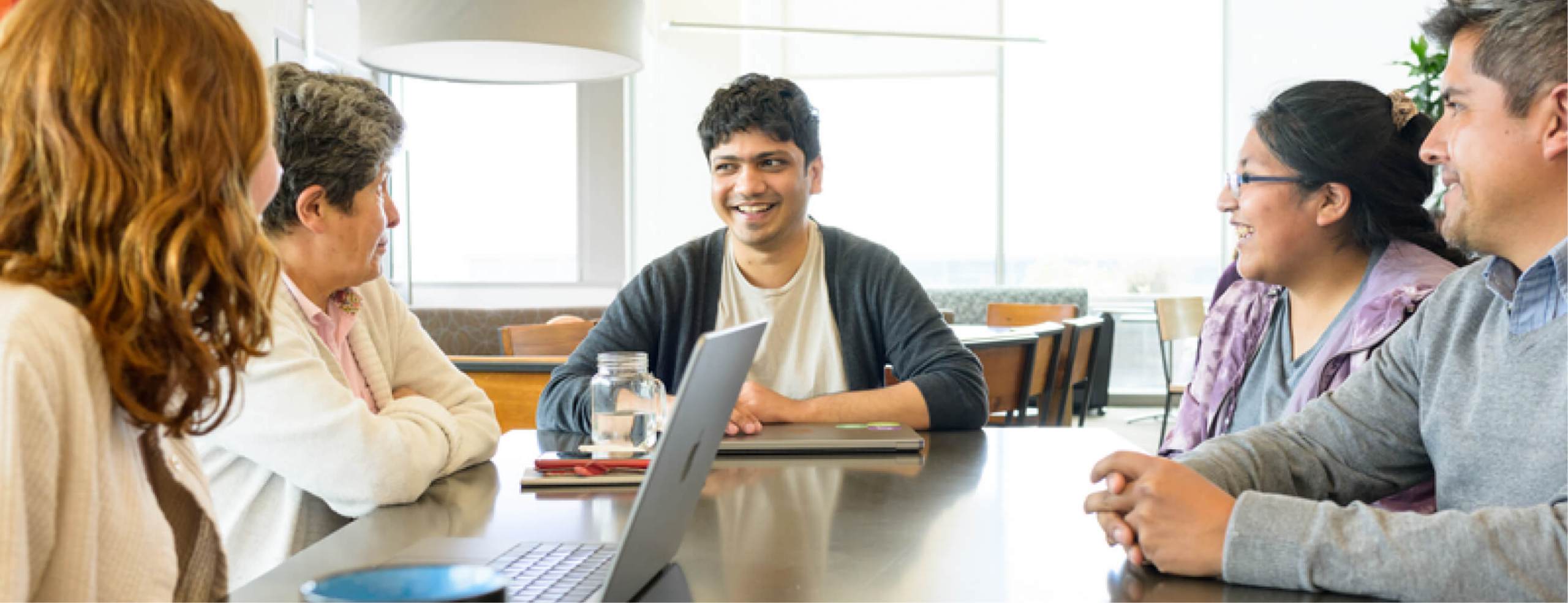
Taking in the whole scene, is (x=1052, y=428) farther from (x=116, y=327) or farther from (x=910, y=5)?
(x=910, y=5)

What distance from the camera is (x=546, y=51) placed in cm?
302

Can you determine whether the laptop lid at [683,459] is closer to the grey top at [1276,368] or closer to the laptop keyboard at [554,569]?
the laptop keyboard at [554,569]

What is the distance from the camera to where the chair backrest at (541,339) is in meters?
3.83

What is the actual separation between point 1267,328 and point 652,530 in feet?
5.10

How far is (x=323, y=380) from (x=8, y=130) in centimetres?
63

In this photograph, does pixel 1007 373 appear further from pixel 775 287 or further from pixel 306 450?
pixel 306 450

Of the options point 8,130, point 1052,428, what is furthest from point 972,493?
point 8,130

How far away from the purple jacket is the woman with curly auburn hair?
1421mm

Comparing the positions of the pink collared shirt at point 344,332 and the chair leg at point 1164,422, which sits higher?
the pink collared shirt at point 344,332

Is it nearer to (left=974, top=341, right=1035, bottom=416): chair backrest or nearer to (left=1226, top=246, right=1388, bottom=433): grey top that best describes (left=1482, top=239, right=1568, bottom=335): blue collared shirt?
(left=1226, top=246, right=1388, bottom=433): grey top

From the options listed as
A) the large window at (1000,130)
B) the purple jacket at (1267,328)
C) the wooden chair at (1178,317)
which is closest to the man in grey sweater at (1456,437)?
the purple jacket at (1267,328)

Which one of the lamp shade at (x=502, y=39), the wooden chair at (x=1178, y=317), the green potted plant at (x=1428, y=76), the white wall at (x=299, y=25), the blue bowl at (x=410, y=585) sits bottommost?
the wooden chair at (x=1178, y=317)

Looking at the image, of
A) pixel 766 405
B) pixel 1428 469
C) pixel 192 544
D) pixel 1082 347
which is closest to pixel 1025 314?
pixel 1082 347

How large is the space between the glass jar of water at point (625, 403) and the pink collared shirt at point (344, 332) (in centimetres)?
30
